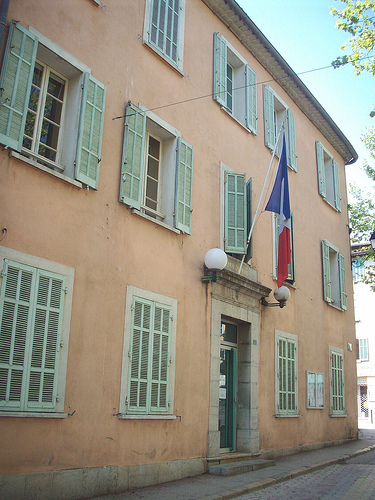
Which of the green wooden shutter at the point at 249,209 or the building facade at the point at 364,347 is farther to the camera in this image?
the building facade at the point at 364,347

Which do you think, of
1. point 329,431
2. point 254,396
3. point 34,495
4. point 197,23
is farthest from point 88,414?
point 329,431

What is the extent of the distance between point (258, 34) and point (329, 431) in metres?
10.2

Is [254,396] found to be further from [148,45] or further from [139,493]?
[148,45]

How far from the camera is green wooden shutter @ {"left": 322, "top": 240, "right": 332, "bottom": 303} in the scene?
1490 cm

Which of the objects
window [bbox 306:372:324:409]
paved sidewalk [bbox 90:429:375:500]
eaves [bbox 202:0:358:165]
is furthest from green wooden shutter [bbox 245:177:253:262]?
window [bbox 306:372:324:409]

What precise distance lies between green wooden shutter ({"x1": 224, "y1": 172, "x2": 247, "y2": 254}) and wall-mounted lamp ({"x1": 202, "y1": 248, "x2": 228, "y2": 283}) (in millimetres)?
1015

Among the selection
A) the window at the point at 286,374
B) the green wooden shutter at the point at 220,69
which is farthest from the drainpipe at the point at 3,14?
the window at the point at 286,374

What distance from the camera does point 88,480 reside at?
6.42 meters

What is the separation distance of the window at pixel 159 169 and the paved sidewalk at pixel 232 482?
396cm

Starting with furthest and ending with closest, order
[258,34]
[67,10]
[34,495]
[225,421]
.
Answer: [258,34] → [225,421] → [67,10] → [34,495]

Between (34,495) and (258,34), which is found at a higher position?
(258,34)

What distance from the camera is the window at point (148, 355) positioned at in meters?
7.39

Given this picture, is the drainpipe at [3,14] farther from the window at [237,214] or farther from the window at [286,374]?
the window at [286,374]

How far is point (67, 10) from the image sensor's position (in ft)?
23.9
